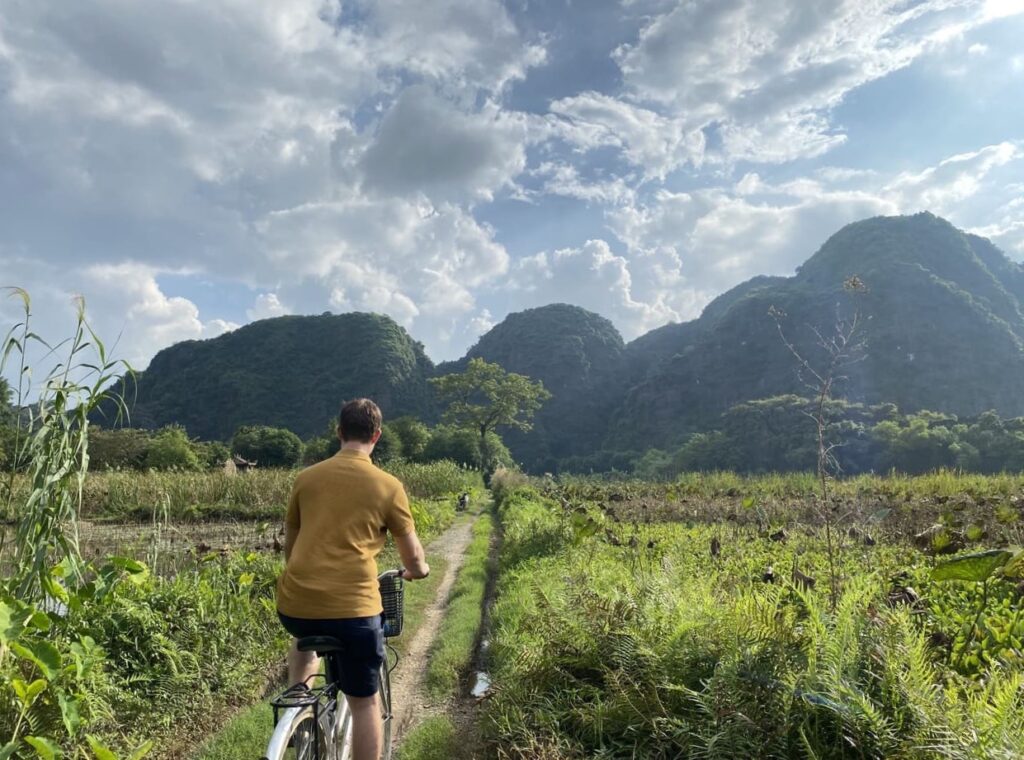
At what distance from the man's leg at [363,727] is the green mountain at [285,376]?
76120mm

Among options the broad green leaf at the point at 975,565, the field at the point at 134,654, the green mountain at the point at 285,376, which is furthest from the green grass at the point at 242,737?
the green mountain at the point at 285,376

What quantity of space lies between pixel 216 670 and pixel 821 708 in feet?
12.8

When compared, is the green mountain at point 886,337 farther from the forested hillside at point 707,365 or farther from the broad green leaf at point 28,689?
the broad green leaf at point 28,689

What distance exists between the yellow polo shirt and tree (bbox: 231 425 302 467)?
41.3m

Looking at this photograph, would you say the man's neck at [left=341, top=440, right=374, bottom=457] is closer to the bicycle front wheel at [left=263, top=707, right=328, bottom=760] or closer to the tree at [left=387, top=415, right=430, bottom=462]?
the bicycle front wheel at [left=263, top=707, right=328, bottom=760]

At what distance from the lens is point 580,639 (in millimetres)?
3744

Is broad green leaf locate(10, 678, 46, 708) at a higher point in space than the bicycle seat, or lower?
lower

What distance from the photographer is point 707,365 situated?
3415 inches

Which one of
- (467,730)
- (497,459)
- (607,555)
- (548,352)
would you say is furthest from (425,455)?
(548,352)

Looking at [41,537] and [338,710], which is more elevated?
[41,537]

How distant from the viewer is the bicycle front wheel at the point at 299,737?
6.59 ft

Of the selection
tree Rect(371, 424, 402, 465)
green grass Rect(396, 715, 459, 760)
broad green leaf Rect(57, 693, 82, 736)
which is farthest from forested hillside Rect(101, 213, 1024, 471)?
broad green leaf Rect(57, 693, 82, 736)

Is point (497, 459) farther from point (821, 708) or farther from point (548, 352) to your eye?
point (548, 352)

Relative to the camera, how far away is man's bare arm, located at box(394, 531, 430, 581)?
2.63 m
